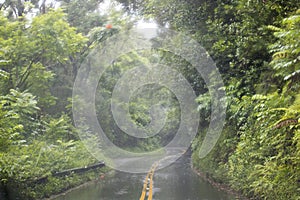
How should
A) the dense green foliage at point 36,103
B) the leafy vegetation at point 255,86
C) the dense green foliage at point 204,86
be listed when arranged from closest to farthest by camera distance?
the leafy vegetation at point 255,86
the dense green foliage at point 204,86
the dense green foliage at point 36,103

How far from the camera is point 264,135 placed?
9.48 meters

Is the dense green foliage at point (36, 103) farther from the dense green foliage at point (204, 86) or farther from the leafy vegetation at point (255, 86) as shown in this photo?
the leafy vegetation at point (255, 86)

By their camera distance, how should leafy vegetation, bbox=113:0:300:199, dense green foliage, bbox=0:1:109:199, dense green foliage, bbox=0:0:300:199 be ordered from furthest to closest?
dense green foliage, bbox=0:1:109:199, dense green foliage, bbox=0:0:300:199, leafy vegetation, bbox=113:0:300:199

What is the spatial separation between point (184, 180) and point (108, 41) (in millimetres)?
16400

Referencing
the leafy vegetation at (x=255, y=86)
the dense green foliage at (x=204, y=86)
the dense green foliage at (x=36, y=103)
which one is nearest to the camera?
the leafy vegetation at (x=255, y=86)

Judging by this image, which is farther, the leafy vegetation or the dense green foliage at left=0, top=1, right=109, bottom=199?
the dense green foliage at left=0, top=1, right=109, bottom=199

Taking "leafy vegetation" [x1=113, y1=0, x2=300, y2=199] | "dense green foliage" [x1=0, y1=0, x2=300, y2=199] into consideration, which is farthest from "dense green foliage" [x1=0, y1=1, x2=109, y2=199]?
"leafy vegetation" [x1=113, y1=0, x2=300, y2=199]

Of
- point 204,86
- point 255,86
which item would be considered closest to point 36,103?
point 204,86

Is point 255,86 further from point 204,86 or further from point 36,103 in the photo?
point 36,103

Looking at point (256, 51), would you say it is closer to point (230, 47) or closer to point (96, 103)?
point (230, 47)

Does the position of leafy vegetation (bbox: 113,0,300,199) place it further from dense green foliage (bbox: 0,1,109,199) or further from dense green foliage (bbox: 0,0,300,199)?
dense green foliage (bbox: 0,1,109,199)

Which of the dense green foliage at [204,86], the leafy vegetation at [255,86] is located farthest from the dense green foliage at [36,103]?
the leafy vegetation at [255,86]

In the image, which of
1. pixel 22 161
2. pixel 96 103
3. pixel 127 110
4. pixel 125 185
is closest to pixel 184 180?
pixel 125 185

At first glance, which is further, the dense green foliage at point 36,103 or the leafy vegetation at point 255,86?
the dense green foliage at point 36,103
